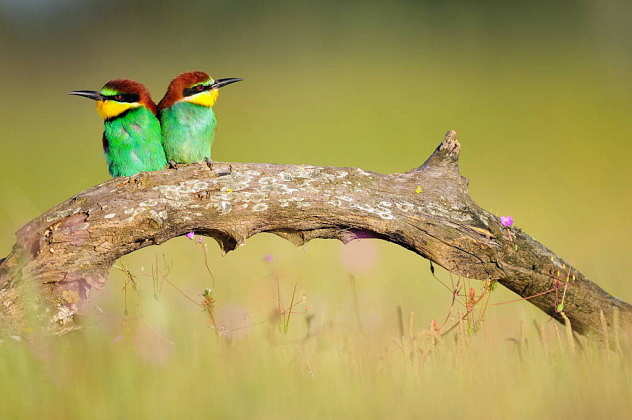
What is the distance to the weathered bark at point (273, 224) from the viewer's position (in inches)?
119

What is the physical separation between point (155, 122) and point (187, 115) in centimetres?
16

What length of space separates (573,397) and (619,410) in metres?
0.13

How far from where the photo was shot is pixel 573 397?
2496 mm

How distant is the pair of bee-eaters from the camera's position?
370 cm

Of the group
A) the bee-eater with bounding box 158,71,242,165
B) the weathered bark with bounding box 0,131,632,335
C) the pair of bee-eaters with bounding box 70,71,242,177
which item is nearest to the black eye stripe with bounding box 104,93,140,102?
the pair of bee-eaters with bounding box 70,71,242,177

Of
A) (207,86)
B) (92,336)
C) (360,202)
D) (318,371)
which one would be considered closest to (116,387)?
(92,336)

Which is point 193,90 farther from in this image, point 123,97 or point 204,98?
point 123,97

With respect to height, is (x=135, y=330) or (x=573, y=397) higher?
(x=135, y=330)

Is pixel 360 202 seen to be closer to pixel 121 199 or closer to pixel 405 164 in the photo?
pixel 121 199

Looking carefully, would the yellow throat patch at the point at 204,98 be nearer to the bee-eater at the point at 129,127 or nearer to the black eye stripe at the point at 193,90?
the black eye stripe at the point at 193,90

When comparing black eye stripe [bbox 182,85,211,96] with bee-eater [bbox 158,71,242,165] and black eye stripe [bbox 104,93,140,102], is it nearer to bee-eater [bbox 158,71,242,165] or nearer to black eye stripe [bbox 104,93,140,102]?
bee-eater [bbox 158,71,242,165]

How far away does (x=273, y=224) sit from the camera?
3195 millimetres

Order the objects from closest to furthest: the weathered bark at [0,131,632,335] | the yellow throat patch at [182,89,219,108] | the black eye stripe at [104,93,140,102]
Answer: the weathered bark at [0,131,632,335] < the black eye stripe at [104,93,140,102] < the yellow throat patch at [182,89,219,108]

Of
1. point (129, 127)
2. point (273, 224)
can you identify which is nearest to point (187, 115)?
point (129, 127)
